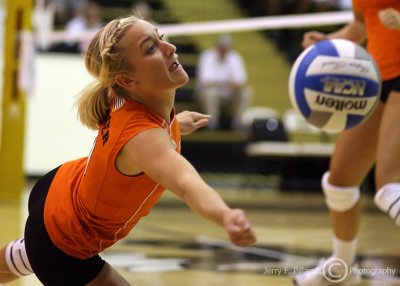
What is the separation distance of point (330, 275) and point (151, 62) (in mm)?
1739

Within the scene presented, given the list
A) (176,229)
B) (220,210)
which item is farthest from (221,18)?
(220,210)

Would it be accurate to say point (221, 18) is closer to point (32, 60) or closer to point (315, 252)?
point (32, 60)

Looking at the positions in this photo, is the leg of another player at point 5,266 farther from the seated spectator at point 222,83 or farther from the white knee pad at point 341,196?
the seated spectator at point 222,83

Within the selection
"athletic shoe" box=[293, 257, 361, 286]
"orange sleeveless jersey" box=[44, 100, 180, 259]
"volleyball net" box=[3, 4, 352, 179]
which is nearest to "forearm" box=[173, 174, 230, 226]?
"orange sleeveless jersey" box=[44, 100, 180, 259]

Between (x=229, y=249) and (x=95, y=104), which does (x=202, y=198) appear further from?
(x=229, y=249)

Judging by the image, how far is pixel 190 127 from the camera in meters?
2.80

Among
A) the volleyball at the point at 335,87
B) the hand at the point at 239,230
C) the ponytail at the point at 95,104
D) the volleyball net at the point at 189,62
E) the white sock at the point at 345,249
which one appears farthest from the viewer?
the volleyball net at the point at 189,62

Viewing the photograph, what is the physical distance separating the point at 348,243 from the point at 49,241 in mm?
1668

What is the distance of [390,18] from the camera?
10.3 feet

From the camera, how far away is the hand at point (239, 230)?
1.80 m

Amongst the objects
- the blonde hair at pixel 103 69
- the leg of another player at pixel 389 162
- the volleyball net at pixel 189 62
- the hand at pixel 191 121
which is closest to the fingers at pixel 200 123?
the hand at pixel 191 121

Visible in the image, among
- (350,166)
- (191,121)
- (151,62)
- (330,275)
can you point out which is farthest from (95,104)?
(330,275)

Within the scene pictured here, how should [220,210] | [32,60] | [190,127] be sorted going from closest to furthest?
[220,210]
[190,127]
[32,60]

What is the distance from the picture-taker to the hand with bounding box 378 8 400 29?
3131mm
